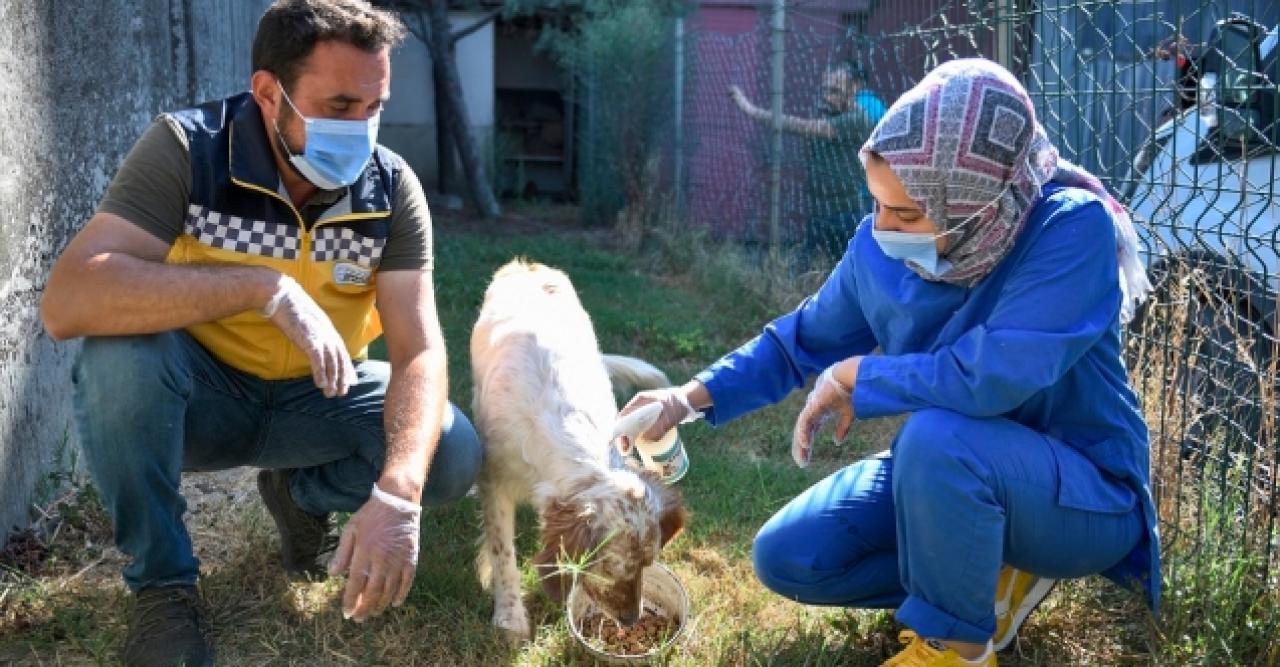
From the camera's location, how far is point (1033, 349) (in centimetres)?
240

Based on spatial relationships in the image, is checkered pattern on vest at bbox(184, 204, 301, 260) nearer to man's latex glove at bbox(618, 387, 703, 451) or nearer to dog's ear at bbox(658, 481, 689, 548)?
man's latex glove at bbox(618, 387, 703, 451)

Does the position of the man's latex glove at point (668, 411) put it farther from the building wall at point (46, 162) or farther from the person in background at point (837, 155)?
the person in background at point (837, 155)

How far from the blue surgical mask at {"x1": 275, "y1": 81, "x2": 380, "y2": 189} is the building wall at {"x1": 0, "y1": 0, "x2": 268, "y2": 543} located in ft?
3.37

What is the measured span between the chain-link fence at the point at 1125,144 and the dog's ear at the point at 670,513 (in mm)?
1230

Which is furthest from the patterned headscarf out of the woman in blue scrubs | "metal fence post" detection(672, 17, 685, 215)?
"metal fence post" detection(672, 17, 685, 215)

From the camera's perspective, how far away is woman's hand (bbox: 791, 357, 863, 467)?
2643 millimetres

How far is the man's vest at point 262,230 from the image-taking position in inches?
117

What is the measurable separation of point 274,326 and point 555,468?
0.83 metres

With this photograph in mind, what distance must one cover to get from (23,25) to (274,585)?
1760 millimetres

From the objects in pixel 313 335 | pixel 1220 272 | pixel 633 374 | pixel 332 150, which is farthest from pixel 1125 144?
pixel 313 335

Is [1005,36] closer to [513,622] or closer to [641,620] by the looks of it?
[641,620]

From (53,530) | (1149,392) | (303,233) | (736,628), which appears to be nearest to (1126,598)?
(1149,392)

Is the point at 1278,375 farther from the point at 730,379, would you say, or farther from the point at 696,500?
the point at 696,500

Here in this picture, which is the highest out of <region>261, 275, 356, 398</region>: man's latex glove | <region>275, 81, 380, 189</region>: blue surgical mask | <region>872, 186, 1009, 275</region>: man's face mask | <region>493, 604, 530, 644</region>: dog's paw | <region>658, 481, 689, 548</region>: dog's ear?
<region>275, 81, 380, 189</region>: blue surgical mask
